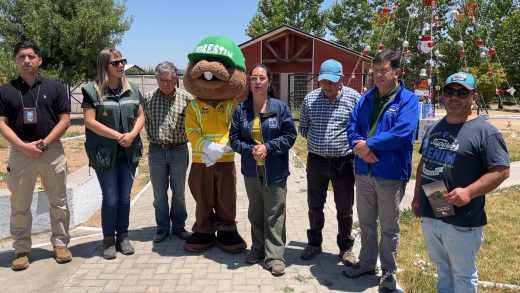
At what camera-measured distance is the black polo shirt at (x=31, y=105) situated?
152 inches

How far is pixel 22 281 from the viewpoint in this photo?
12.4 feet

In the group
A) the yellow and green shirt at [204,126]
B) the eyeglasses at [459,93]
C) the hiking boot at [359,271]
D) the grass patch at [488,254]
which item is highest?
the eyeglasses at [459,93]

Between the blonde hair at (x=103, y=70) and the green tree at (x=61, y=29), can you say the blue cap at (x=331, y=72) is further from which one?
the green tree at (x=61, y=29)

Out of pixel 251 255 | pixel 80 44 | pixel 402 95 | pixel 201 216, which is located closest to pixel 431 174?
pixel 402 95

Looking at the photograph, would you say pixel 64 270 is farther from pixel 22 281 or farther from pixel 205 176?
pixel 205 176

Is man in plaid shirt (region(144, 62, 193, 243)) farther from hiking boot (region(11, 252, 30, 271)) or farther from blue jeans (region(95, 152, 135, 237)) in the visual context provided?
hiking boot (region(11, 252, 30, 271))

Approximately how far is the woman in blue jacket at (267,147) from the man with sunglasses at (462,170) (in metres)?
1.33

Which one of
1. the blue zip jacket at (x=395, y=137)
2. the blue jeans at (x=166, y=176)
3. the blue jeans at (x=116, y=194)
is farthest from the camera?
the blue jeans at (x=166, y=176)

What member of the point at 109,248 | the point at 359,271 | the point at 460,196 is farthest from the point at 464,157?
the point at 109,248

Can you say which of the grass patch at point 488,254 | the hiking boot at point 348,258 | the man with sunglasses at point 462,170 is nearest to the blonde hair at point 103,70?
the hiking boot at point 348,258

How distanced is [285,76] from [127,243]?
21.3 m

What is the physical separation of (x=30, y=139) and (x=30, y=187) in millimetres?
464

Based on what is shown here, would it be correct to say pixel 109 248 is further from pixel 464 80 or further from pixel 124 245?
pixel 464 80

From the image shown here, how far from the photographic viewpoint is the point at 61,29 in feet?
53.6
